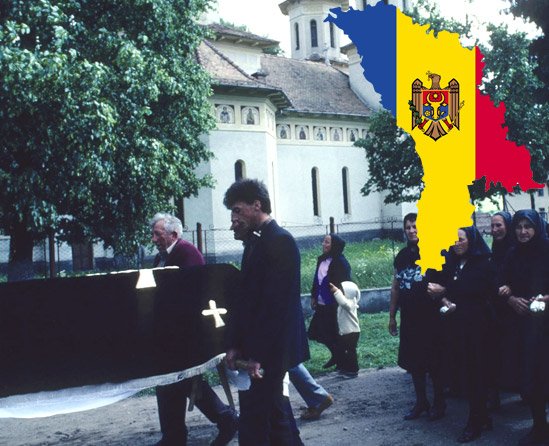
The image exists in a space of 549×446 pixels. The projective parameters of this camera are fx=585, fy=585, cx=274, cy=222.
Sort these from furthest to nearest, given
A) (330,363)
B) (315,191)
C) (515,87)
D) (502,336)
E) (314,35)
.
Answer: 1. (314,35)
2. (315,191)
3. (515,87)
4. (330,363)
5. (502,336)

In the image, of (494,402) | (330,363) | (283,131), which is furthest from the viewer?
(283,131)

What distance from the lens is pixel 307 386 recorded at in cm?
569

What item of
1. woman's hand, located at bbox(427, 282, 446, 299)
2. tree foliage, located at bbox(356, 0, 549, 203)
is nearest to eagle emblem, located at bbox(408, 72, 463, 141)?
woman's hand, located at bbox(427, 282, 446, 299)

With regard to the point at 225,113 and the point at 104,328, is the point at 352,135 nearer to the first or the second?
the point at 225,113

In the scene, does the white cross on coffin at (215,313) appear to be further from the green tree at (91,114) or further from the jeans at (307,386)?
the green tree at (91,114)

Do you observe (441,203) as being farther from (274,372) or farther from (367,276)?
(367,276)

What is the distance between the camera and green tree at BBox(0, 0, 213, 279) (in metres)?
10.8

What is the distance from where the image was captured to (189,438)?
17.9 ft

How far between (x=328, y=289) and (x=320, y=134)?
27.0m

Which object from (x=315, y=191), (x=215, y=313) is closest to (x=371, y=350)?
(x=215, y=313)

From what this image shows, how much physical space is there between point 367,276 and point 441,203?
9044 millimetres

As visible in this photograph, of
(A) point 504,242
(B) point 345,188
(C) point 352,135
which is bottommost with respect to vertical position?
(A) point 504,242

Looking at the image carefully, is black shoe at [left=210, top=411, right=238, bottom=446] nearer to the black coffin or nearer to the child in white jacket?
the black coffin
